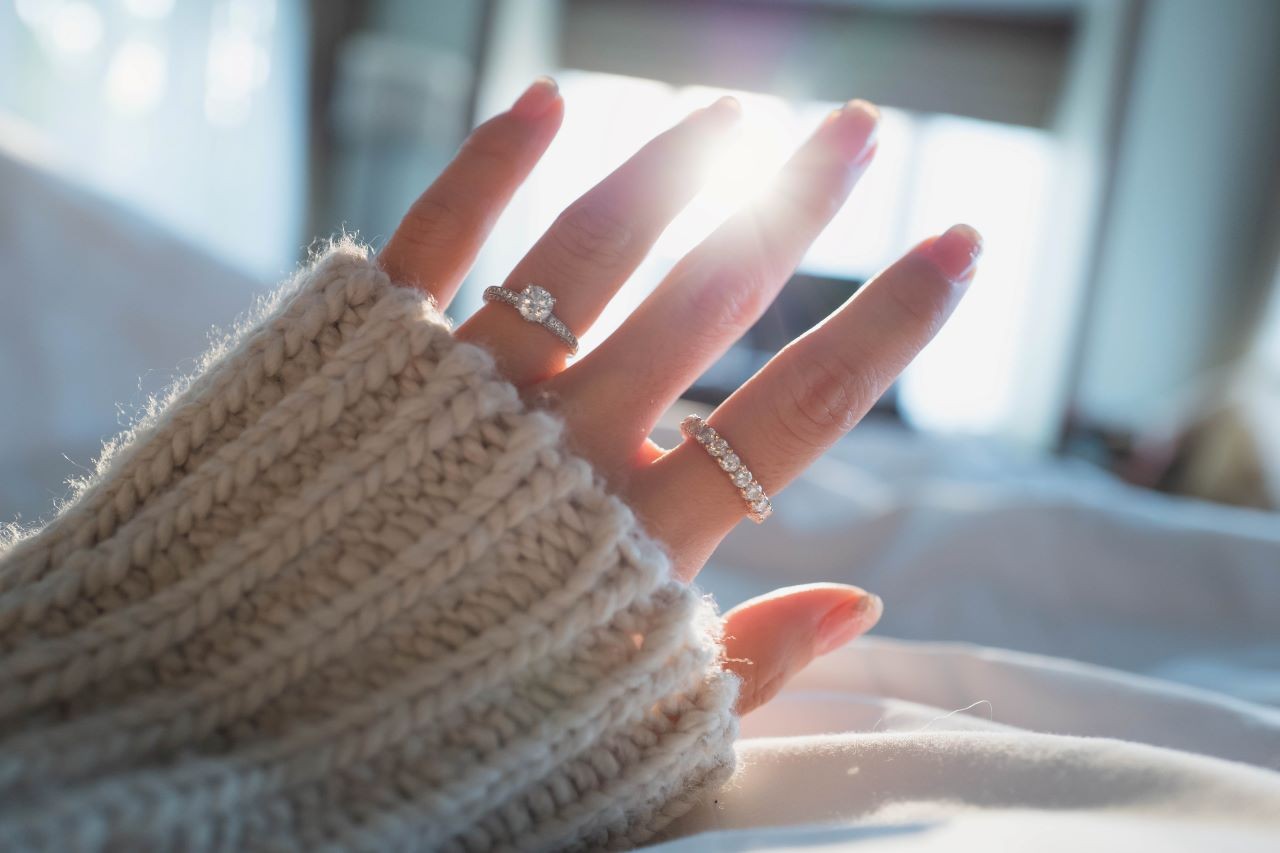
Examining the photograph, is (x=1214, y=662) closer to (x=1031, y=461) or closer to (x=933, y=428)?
(x=1031, y=461)

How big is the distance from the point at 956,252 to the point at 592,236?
24 cm

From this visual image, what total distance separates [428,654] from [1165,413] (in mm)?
4234

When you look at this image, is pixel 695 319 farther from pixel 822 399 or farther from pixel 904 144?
pixel 904 144

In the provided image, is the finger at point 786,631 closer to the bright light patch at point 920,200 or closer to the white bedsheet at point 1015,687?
the white bedsheet at point 1015,687

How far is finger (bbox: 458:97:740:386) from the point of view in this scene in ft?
1.79

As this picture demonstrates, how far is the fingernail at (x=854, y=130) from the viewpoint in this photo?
0.61m

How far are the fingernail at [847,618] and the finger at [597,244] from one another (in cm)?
22

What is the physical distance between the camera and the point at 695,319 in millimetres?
580

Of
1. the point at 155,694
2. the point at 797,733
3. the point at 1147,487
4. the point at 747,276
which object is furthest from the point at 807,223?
the point at 1147,487

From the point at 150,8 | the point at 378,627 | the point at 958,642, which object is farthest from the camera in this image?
the point at 150,8

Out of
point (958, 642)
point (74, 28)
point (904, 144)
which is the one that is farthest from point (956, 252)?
point (904, 144)

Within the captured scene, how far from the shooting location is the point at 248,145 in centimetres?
372

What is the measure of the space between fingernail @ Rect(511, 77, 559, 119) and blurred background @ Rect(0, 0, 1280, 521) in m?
2.40

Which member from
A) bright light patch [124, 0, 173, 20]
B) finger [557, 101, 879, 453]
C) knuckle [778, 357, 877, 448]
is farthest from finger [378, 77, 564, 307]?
bright light patch [124, 0, 173, 20]
